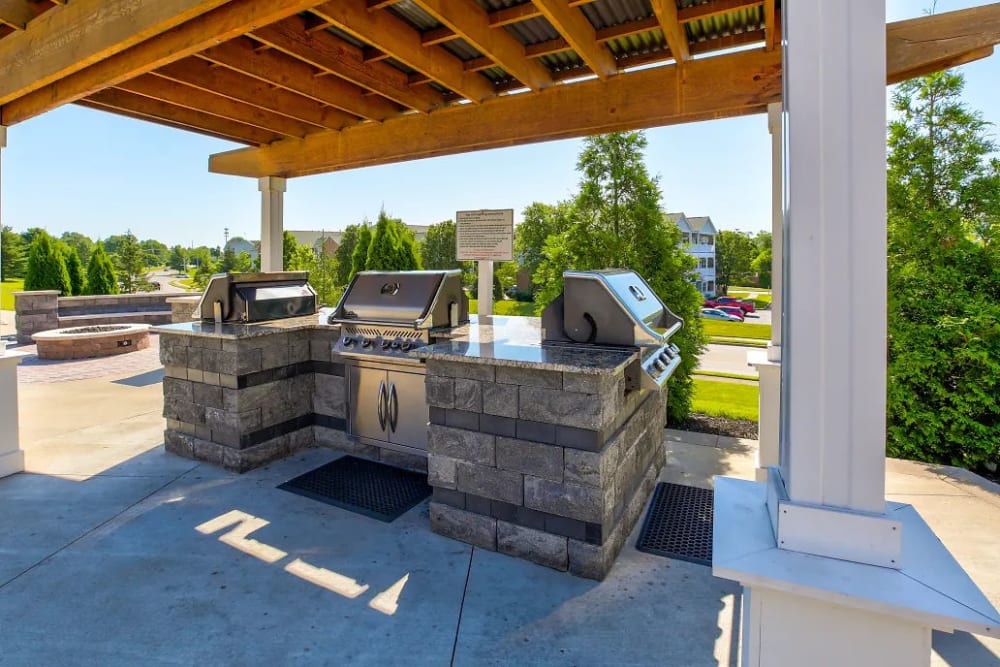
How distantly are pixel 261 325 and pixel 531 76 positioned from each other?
9.37 ft

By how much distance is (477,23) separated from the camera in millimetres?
3312

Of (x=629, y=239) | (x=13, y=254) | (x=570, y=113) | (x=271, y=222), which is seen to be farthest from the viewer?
(x=13, y=254)

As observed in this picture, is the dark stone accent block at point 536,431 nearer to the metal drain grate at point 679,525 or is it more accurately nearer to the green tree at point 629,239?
the metal drain grate at point 679,525

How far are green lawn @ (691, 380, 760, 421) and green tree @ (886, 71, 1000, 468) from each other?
168cm

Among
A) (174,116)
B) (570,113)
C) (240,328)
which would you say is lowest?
(240,328)

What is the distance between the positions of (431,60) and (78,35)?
85.2 inches

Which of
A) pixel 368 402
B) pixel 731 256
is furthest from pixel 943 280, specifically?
pixel 731 256

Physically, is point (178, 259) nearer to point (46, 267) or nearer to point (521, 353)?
point (46, 267)

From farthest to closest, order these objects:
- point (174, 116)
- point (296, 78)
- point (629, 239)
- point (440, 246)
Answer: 1. point (440, 246)
2. point (629, 239)
3. point (174, 116)
4. point (296, 78)

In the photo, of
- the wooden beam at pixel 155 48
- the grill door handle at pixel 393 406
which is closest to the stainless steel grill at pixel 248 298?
the grill door handle at pixel 393 406

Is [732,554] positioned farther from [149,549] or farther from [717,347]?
[717,347]

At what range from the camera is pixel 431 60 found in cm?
382

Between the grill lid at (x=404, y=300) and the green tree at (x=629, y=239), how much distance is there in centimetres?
205

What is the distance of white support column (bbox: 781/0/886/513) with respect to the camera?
1034 mm
